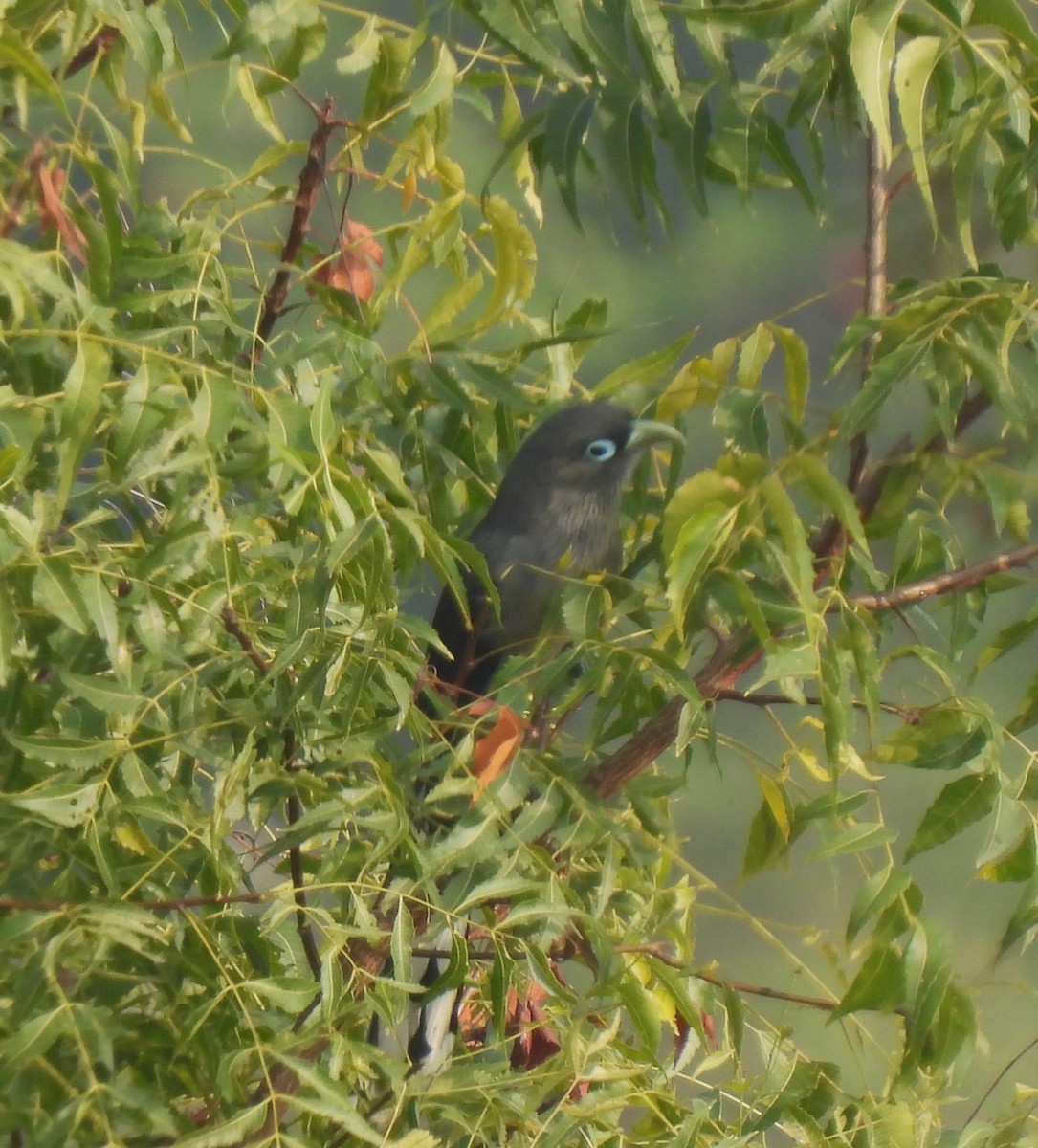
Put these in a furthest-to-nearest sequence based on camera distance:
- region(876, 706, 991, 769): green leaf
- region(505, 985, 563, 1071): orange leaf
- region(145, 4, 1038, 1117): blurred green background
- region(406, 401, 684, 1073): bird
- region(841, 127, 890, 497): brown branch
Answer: region(145, 4, 1038, 1117): blurred green background < region(406, 401, 684, 1073): bird < region(505, 985, 563, 1071): orange leaf < region(841, 127, 890, 497): brown branch < region(876, 706, 991, 769): green leaf

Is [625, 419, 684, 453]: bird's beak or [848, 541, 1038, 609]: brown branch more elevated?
[848, 541, 1038, 609]: brown branch

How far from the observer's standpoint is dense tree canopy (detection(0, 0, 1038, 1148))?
855 millimetres

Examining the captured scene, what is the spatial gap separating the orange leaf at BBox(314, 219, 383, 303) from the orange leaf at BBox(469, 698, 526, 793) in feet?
1.37

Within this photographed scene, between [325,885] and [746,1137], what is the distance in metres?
0.35

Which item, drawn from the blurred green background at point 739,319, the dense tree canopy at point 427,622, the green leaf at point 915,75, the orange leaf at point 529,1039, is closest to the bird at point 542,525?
the dense tree canopy at point 427,622

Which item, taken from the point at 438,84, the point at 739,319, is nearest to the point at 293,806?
the point at 438,84

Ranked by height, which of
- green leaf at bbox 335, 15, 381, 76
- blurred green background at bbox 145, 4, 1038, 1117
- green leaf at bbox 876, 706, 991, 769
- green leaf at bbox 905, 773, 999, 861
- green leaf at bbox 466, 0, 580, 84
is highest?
green leaf at bbox 466, 0, 580, 84

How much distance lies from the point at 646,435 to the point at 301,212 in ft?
1.41

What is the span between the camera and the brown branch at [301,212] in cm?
114

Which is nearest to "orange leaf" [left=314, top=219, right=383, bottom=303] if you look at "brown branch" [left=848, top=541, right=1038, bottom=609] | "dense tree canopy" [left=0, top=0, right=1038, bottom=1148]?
"dense tree canopy" [left=0, top=0, right=1038, bottom=1148]

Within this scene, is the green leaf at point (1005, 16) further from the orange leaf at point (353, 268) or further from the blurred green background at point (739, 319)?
the blurred green background at point (739, 319)

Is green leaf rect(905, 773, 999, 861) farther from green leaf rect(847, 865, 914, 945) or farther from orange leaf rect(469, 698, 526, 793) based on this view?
orange leaf rect(469, 698, 526, 793)

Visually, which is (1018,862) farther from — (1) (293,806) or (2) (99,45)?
(2) (99,45)

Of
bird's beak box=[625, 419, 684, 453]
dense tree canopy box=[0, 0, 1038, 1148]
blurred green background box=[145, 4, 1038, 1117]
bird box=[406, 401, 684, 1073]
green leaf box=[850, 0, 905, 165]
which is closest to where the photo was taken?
green leaf box=[850, 0, 905, 165]
